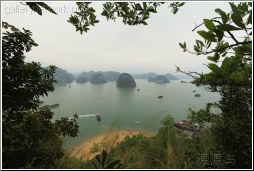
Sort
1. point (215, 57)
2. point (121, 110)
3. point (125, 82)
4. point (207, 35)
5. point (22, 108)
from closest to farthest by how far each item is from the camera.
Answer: point (207, 35), point (215, 57), point (22, 108), point (121, 110), point (125, 82)

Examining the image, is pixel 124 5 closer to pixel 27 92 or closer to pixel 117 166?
pixel 27 92

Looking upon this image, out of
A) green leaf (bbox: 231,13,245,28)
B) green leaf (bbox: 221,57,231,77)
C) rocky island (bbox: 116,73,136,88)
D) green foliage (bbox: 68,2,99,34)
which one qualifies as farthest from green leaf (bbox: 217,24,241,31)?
rocky island (bbox: 116,73,136,88)

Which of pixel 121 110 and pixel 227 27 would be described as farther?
pixel 121 110

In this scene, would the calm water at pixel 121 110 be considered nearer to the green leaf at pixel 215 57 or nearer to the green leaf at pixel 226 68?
the green leaf at pixel 215 57

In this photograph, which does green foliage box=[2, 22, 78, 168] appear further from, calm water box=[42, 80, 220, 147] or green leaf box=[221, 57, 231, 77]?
green leaf box=[221, 57, 231, 77]

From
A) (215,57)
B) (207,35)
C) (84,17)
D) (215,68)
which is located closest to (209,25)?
(207,35)

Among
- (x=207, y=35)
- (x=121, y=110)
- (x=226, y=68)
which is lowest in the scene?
(x=121, y=110)

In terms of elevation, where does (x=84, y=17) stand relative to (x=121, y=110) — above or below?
above

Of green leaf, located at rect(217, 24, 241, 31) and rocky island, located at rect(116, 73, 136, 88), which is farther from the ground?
green leaf, located at rect(217, 24, 241, 31)

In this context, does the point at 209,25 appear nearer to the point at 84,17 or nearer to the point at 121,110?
the point at 84,17

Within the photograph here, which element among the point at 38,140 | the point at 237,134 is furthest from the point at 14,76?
the point at 237,134

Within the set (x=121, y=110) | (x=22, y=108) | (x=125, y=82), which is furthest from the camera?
(x=125, y=82)

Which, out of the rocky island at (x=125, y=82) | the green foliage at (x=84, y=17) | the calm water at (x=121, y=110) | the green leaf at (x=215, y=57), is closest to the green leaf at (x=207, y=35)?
the green leaf at (x=215, y=57)
